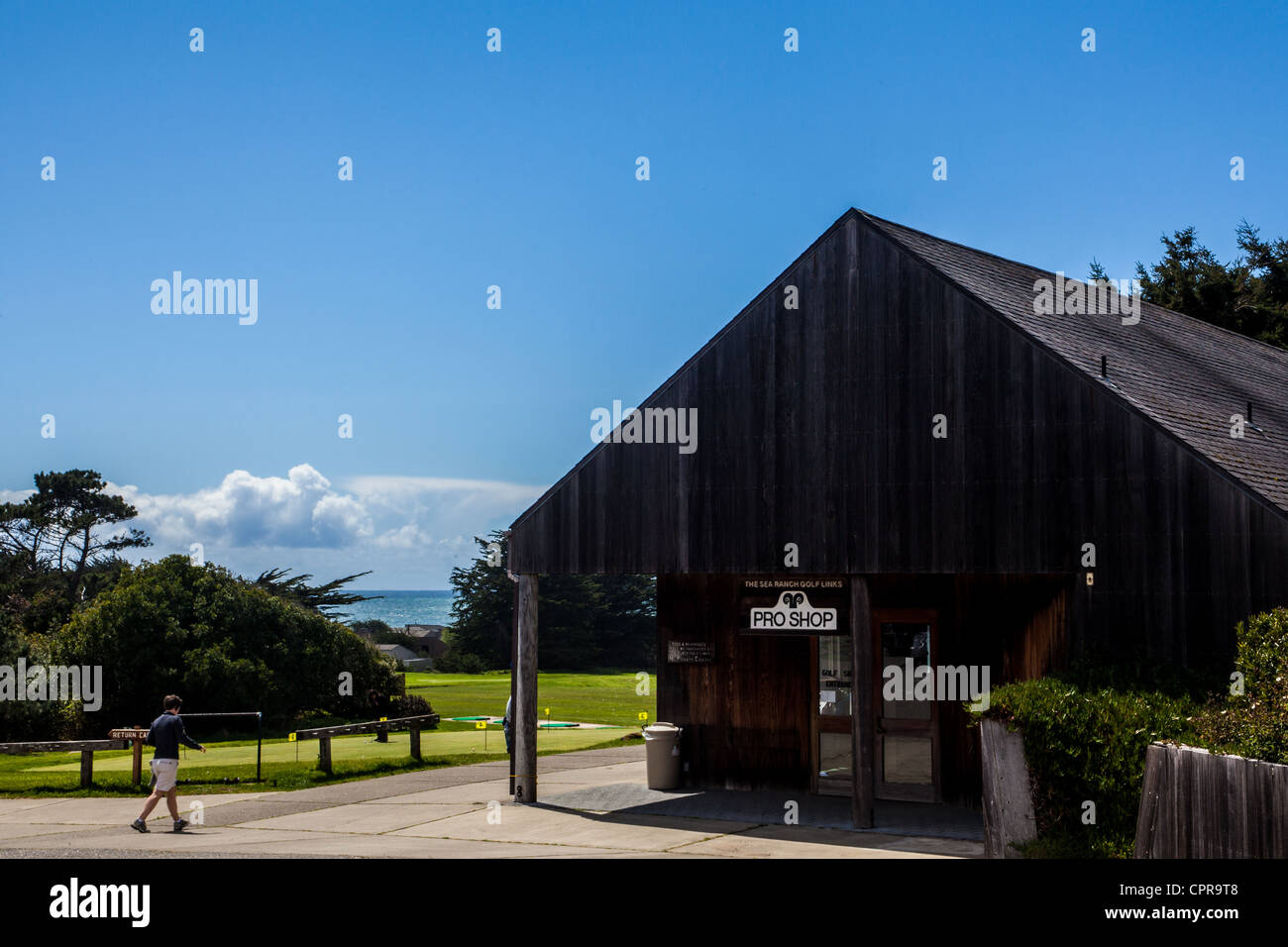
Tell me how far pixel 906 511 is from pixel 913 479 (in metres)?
0.43

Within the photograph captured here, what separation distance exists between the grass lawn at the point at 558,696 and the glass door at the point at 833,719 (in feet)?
66.7

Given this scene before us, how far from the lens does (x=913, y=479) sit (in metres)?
16.1

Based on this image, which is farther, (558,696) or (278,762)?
(558,696)

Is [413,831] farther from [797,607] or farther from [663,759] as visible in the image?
[797,607]

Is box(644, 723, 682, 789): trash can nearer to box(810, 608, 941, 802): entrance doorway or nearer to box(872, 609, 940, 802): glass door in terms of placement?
box(810, 608, 941, 802): entrance doorway

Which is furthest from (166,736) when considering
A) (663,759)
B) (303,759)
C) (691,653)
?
(303,759)

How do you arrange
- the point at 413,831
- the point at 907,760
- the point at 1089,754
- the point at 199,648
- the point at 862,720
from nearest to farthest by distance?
the point at 1089,754
the point at 413,831
the point at 862,720
the point at 907,760
the point at 199,648

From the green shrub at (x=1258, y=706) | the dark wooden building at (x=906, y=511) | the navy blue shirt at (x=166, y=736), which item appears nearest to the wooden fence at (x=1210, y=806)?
the green shrub at (x=1258, y=706)

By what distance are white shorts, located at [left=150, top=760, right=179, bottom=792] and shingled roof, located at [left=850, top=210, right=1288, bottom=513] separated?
12.2 metres

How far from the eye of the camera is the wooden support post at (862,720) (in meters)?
16.1

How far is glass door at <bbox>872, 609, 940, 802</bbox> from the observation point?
730 inches

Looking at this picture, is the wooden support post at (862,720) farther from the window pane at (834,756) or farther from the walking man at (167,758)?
the walking man at (167,758)

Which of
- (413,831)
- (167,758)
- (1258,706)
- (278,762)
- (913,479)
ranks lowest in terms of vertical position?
(278,762)

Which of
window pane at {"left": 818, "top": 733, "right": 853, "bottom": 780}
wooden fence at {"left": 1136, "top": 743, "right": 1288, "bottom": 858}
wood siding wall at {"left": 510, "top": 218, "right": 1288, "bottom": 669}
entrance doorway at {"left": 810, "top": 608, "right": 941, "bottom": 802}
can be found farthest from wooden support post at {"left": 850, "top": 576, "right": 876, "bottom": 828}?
wooden fence at {"left": 1136, "top": 743, "right": 1288, "bottom": 858}
